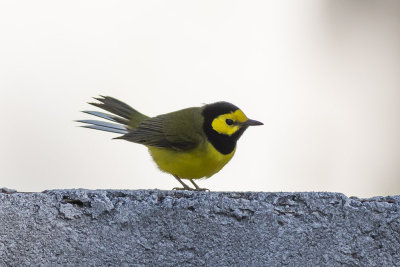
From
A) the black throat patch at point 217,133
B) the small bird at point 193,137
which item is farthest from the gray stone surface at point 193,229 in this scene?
the black throat patch at point 217,133


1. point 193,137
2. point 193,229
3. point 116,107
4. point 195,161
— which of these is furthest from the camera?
point 116,107

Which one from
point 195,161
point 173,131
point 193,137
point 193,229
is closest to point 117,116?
point 173,131

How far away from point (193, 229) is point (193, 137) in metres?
2.18

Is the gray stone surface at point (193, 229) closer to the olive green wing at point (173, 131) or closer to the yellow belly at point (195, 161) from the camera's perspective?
the yellow belly at point (195, 161)

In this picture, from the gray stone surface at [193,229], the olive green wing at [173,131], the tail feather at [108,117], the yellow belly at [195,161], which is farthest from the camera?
the tail feather at [108,117]

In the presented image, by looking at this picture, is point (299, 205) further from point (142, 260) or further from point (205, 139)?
point (205, 139)

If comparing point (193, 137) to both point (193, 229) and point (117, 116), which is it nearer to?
point (117, 116)

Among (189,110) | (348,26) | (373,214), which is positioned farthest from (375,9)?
(373,214)

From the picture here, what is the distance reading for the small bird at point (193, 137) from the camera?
12.5 feet

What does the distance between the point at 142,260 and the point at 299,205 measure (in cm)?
38

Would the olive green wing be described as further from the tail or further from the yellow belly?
the tail

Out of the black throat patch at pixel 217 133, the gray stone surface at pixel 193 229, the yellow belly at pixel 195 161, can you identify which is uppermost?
the gray stone surface at pixel 193 229

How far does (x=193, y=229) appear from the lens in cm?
177

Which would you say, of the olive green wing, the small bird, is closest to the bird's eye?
the small bird
